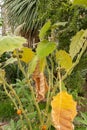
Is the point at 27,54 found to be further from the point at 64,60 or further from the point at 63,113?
the point at 63,113

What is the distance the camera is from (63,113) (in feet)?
3.05

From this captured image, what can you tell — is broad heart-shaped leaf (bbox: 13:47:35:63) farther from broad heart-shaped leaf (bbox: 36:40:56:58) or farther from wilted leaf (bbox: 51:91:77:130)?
wilted leaf (bbox: 51:91:77:130)

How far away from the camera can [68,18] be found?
3365mm

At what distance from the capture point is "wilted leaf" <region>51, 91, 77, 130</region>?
2.97 ft

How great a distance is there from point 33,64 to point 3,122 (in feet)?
11.1

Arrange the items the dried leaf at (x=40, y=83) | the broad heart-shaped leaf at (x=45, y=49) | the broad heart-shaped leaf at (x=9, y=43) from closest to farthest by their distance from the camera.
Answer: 1. the broad heart-shaped leaf at (x=9, y=43)
2. the broad heart-shaped leaf at (x=45, y=49)
3. the dried leaf at (x=40, y=83)

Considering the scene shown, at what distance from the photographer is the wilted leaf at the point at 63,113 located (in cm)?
90

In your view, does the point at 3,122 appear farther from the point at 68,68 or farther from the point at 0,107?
the point at 68,68

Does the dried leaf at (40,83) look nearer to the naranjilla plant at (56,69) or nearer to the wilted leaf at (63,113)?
the naranjilla plant at (56,69)

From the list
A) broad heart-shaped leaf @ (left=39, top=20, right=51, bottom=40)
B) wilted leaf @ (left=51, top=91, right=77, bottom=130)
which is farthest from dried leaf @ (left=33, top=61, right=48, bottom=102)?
wilted leaf @ (left=51, top=91, right=77, bottom=130)

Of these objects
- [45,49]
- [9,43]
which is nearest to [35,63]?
[45,49]

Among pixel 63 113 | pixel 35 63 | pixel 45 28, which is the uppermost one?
→ pixel 45 28

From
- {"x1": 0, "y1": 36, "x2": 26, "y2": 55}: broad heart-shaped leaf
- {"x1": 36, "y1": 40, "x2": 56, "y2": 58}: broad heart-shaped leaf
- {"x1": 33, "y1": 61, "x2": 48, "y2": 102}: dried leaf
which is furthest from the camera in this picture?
{"x1": 33, "y1": 61, "x2": 48, "y2": 102}: dried leaf

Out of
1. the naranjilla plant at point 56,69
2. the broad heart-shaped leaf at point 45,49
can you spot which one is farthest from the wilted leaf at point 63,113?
the broad heart-shaped leaf at point 45,49
